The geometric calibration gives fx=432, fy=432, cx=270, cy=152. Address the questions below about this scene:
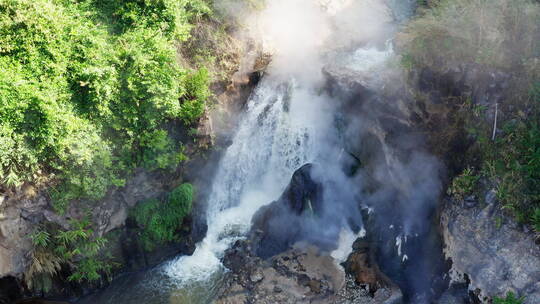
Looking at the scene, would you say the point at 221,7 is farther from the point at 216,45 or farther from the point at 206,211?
the point at 206,211

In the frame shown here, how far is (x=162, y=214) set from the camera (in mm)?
15141

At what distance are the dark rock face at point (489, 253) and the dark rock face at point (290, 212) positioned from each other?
5.19 meters

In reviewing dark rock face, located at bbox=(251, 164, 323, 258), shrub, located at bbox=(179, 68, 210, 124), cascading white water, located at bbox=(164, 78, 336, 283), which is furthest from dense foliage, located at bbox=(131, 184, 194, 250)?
dark rock face, located at bbox=(251, 164, 323, 258)

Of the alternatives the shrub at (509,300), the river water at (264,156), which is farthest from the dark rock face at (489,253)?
the river water at (264,156)

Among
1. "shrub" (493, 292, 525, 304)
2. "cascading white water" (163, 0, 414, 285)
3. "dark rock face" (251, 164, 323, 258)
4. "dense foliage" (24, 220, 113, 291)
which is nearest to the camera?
"shrub" (493, 292, 525, 304)

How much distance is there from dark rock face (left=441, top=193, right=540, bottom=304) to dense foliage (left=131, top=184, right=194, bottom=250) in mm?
8751

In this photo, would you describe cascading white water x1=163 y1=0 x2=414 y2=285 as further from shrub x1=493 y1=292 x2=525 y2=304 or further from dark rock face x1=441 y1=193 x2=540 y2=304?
shrub x1=493 y1=292 x2=525 y2=304

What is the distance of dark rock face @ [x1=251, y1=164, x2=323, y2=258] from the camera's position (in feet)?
53.7

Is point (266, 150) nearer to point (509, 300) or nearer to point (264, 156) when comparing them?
point (264, 156)

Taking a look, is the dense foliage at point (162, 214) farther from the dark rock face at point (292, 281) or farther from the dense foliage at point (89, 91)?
the dark rock face at point (292, 281)

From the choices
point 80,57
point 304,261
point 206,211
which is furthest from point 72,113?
point 304,261

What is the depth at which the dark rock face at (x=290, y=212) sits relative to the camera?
53.7 ft

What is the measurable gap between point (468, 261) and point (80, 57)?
12923mm

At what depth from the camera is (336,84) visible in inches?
672
